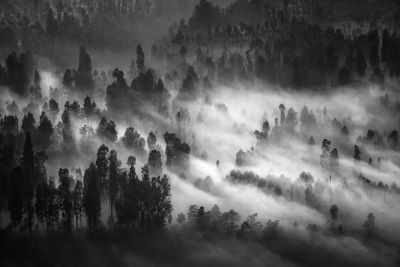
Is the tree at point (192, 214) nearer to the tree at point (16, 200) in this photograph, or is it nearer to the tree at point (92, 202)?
the tree at point (92, 202)

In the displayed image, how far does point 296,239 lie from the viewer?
639 ft

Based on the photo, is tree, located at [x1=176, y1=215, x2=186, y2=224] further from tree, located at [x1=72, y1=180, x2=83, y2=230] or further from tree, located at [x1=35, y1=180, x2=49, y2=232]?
tree, located at [x1=35, y1=180, x2=49, y2=232]

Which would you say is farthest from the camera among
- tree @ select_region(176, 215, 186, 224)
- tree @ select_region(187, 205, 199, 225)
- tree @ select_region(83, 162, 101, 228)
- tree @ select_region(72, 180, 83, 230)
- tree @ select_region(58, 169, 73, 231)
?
tree @ select_region(176, 215, 186, 224)

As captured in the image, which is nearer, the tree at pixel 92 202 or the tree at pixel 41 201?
the tree at pixel 41 201

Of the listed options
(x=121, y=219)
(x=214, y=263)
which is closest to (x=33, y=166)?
(x=121, y=219)

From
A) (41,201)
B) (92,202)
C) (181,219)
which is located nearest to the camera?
(41,201)

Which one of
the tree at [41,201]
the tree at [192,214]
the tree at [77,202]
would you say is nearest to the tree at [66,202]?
the tree at [77,202]

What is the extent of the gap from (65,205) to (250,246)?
5256 centimetres

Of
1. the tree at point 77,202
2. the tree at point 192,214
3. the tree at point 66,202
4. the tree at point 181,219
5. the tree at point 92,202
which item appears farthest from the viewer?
the tree at point 181,219

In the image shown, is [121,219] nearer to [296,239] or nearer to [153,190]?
[153,190]

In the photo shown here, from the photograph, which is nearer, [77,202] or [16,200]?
[16,200]

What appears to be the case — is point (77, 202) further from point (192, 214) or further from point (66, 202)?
point (192, 214)

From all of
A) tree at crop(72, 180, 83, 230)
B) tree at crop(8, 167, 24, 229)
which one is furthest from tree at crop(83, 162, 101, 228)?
tree at crop(8, 167, 24, 229)

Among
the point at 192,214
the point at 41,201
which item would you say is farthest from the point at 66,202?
the point at 192,214
